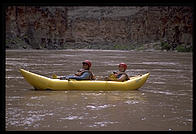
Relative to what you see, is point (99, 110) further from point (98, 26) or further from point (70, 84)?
point (98, 26)

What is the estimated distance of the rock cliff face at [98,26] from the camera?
37.7 m

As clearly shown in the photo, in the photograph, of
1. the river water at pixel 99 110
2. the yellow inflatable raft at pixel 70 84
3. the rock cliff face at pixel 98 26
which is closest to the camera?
the river water at pixel 99 110

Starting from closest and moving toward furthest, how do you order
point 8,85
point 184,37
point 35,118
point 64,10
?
point 35,118
point 8,85
point 184,37
point 64,10

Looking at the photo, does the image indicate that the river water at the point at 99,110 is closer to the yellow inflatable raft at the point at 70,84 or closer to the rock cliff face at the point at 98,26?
the yellow inflatable raft at the point at 70,84

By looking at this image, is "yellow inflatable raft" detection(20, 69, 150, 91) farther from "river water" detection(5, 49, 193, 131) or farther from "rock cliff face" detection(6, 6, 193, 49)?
"rock cliff face" detection(6, 6, 193, 49)

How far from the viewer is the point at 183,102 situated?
19.0ft

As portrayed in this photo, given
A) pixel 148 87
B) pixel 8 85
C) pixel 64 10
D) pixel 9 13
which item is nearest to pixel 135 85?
pixel 148 87

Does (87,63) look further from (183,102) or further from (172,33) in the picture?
(172,33)

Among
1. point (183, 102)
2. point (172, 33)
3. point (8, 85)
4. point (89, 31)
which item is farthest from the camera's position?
point (89, 31)

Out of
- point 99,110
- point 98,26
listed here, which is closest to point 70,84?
point 99,110

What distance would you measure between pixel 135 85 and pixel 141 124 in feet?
10.2

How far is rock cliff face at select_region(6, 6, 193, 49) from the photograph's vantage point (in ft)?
124

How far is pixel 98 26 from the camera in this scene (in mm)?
72312

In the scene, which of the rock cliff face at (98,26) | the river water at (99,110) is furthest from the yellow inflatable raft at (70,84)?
the rock cliff face at (98,26)
